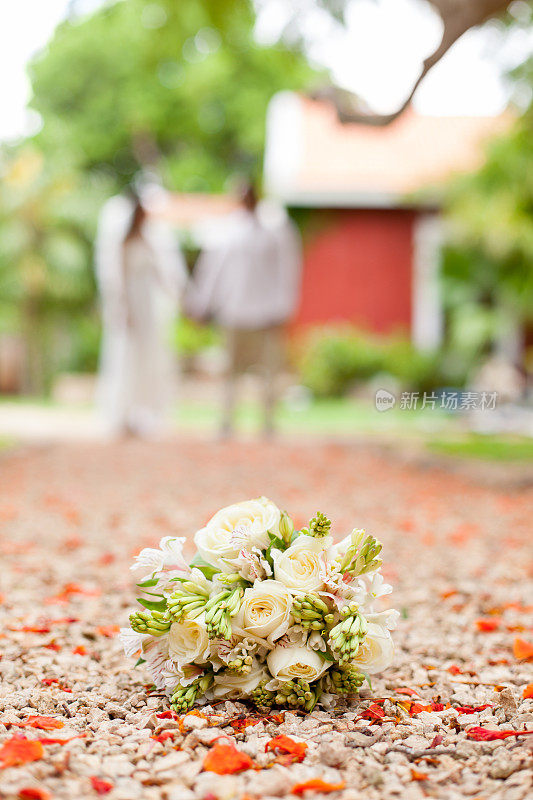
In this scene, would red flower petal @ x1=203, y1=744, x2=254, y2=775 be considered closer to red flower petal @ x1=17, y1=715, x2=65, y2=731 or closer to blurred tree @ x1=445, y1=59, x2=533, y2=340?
red flower petal @ x1=17, y1=715, x2=65, y2=731

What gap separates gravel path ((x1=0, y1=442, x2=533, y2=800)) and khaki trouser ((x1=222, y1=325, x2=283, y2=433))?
4.17 metres

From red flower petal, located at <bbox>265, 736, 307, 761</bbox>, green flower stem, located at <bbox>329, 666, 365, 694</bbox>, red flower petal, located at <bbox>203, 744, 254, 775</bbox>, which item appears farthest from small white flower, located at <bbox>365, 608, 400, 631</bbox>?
red flower petal, located at <bbox>203, 744, 254, 775</bbox>

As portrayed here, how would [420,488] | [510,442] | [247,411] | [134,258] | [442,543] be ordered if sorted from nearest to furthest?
[442,543] < [420,488] < [510,442] < [134,258] < [247,411]

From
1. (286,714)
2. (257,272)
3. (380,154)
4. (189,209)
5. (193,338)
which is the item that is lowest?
(286,714)

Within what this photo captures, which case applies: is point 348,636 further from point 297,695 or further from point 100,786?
point 100,786

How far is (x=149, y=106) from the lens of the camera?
29.6 meters

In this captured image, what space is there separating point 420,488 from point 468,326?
29.4ft

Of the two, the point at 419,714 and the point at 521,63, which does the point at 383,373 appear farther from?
the point at 419,714

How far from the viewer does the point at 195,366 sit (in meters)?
17.8

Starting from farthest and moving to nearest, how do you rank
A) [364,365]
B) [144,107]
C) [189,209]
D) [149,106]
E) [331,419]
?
[149,106]
[144,107]
[189,209]
[364,365]
[331,419]

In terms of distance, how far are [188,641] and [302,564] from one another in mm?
281

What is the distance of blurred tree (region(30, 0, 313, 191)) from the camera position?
95.6 feet

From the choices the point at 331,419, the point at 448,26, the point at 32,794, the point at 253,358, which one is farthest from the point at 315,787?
the point at 331,419

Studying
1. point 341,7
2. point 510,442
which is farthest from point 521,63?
point 510,442
